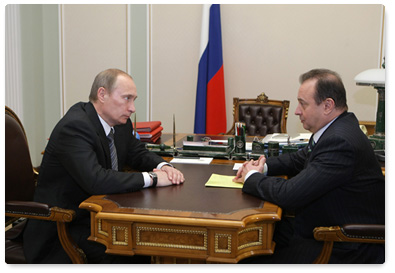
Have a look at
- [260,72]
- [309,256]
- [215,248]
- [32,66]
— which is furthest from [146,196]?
[32,66]

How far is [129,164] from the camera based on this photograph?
8.75 ft

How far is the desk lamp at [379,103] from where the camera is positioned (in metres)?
3.03

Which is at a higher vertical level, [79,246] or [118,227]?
[118,227]

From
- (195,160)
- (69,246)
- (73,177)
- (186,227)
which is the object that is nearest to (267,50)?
(195,160)

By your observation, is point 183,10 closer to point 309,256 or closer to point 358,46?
point 358,46

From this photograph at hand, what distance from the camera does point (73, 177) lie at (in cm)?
210

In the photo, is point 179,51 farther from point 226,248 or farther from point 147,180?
point 226,248

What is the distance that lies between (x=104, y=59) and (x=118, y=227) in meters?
4.13

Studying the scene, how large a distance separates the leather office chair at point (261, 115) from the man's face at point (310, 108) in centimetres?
210

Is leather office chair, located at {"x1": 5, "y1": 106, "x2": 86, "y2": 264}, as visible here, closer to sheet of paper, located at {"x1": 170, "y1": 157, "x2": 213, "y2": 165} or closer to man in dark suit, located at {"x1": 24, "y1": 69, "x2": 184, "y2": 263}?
man in dark suit, located at {"x1": 24, "y1": 69, "x2": 184, "y2": 263}

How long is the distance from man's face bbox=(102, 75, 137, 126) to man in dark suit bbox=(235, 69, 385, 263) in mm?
708

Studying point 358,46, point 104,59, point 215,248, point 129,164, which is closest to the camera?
point 215,248

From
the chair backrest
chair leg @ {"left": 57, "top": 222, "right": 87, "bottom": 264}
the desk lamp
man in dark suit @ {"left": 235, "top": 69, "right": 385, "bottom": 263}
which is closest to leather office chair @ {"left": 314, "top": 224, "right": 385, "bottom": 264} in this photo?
man in dark suit @ {"left": 235, "top": 69, "right": 385, "bottom": 263}

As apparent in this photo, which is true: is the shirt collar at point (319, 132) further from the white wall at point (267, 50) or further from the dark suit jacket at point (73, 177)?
the white wall at point (267, 50)
